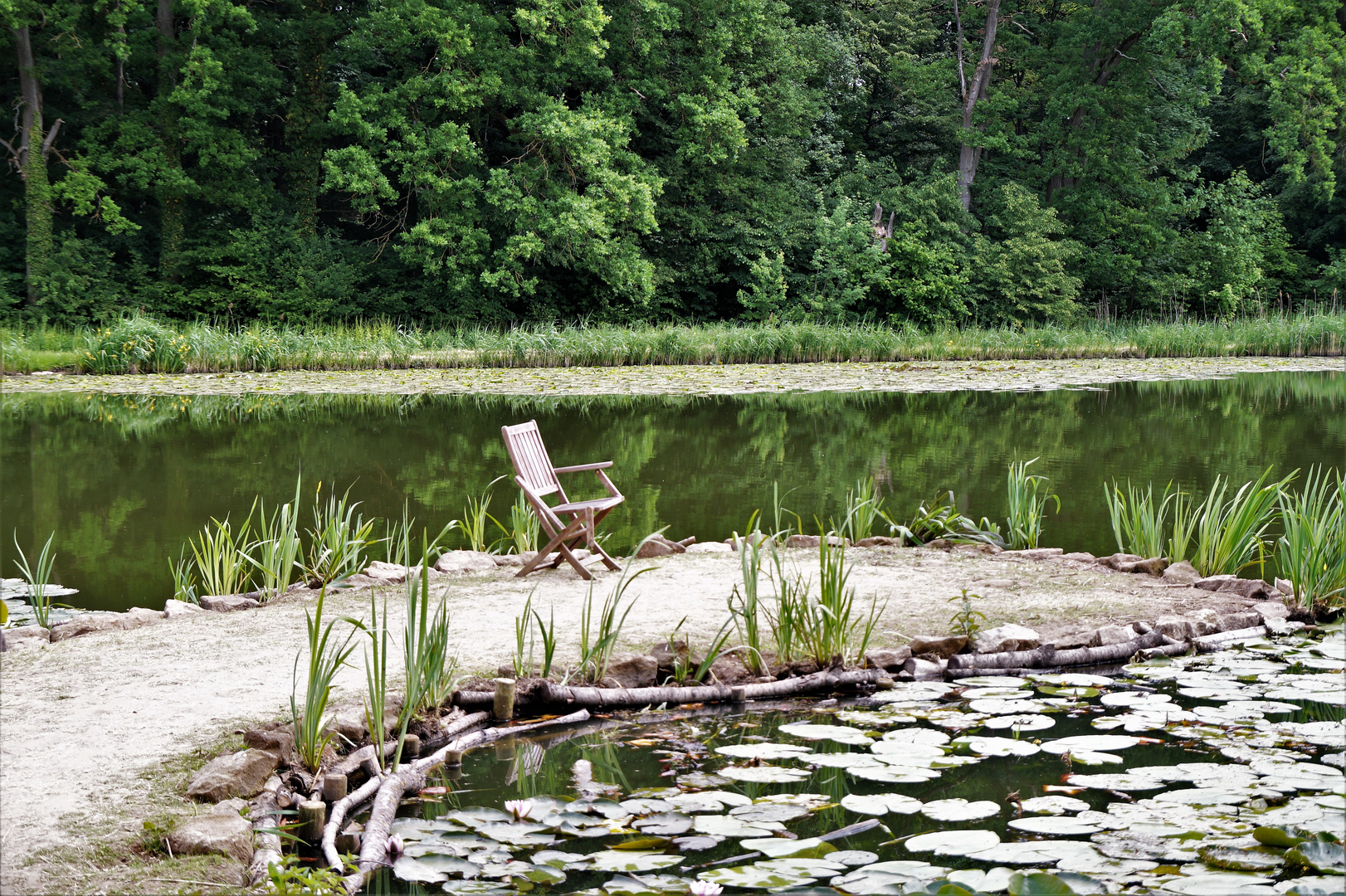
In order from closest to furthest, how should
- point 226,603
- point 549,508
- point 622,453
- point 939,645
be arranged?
point 939,645 → point 226,603 → point 549,508 → point 622,453

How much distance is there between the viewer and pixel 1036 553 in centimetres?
634

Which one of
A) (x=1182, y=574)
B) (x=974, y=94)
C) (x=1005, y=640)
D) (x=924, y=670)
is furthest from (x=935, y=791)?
(x=974, y=94)

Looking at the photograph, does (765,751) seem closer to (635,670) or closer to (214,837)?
(635,670)

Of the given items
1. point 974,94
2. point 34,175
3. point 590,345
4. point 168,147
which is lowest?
point 590,345

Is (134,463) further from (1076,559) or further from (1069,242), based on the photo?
(1069,242)

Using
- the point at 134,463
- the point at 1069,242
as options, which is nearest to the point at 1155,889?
the point at 134,463

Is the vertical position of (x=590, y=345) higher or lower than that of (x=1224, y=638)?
higher

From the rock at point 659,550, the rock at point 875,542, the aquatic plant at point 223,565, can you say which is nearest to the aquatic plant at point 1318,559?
the rock at point 875,542

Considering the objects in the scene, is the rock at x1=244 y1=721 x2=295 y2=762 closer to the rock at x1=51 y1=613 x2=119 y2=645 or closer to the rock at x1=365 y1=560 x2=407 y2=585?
the rock at x1=51 y1=613 x2=119 y2=645

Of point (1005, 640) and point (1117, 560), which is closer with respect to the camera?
point (1005, 640)

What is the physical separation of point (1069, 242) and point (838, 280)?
6.19m

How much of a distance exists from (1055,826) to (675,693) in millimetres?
1617

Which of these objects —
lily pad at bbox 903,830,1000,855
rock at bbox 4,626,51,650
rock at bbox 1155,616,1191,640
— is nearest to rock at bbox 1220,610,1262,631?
rock at bbox 1155,616,1191,640

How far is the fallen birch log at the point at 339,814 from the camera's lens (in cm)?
274
